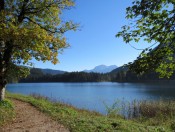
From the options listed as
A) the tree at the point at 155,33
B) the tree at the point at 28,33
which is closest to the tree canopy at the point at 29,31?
the tree at the point at 28,33

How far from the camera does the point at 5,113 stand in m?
13.4

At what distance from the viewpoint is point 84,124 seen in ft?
37.8

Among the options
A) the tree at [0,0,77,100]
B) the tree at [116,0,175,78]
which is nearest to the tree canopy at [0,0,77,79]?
the tree at [0,0,77,100]

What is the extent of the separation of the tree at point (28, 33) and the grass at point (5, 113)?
1.10 metres

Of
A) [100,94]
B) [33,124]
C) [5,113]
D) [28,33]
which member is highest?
[28,33]

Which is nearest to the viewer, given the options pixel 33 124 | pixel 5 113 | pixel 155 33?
pixel 155 33

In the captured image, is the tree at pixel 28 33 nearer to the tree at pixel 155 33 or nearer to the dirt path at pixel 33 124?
the dirt path at pixel 33 124

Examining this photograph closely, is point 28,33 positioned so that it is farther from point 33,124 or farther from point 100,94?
point 100,94

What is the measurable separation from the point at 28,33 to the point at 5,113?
393cm

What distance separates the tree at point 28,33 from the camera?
12.9m

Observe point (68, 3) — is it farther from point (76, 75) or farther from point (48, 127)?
point (76, 75)

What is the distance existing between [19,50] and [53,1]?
3.43 metres

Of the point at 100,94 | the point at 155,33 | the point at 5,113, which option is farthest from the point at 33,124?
the point at 100,94

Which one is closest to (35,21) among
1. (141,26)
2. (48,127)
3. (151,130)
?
(48,127)
